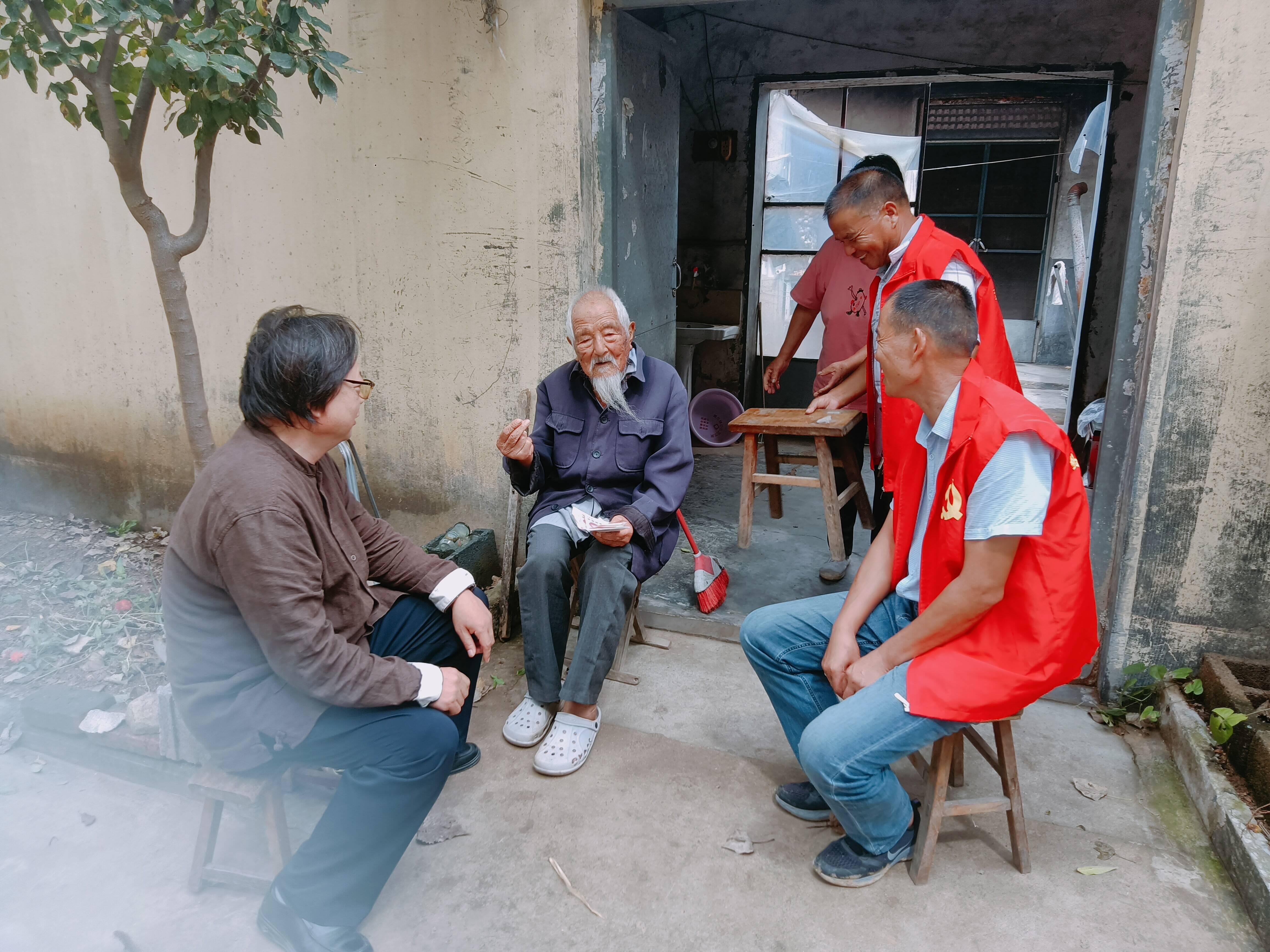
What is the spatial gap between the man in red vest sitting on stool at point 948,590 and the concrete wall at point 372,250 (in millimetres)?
1959

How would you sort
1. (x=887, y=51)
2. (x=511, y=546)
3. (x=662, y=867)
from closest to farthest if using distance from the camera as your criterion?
(x=662, y=867) → (x=511, y=546) → (x=887, y=51)

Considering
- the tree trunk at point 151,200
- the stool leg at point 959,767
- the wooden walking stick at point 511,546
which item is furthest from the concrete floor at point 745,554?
the tree trunk at point 151,200

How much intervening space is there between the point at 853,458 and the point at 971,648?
7.10ft

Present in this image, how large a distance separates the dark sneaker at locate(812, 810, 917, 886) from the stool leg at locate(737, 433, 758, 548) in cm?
191

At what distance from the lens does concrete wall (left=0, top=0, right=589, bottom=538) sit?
3623mm

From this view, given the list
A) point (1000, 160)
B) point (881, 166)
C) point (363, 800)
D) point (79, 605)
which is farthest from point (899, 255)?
point (1000, 160)

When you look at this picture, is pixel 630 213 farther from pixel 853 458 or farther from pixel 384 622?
pixel 384 622

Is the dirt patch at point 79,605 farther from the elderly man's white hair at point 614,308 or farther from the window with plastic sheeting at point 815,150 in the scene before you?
the window with plastic sheeting at point 815,150

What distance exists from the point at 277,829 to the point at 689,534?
2247mm

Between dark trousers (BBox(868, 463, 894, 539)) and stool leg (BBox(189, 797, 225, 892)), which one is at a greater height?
dark trousers (BBox(868, 463, 894, 539))

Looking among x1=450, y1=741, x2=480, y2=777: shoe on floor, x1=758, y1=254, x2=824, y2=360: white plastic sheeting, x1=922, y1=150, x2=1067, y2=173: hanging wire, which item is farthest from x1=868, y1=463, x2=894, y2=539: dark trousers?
x1=922, y1=150, x2=1067, y2=173: hanging wire

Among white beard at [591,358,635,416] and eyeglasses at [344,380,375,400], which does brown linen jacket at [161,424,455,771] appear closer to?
eyeglasses at [344,380,375,400]

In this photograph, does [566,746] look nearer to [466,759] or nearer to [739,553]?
[466,759]

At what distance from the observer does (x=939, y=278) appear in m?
2.84
